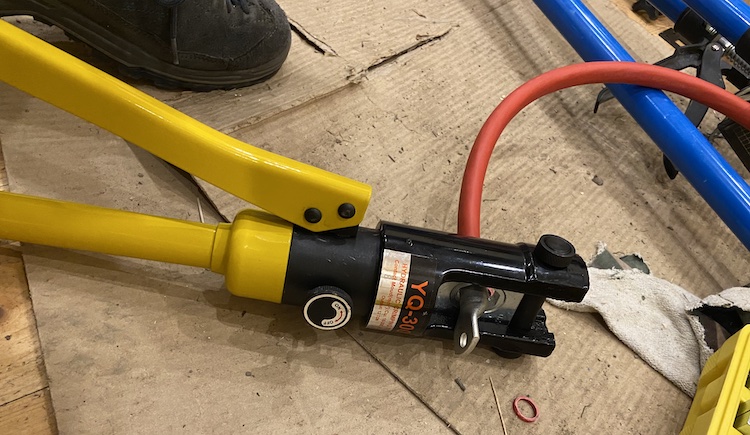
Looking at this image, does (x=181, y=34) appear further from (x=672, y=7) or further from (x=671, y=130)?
(x=672, y=7)

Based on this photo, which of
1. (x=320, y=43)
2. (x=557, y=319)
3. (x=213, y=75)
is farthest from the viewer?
(x=320, y=43)

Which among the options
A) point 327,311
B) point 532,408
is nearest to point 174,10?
point 327,311

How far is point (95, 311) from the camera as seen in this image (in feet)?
2.05

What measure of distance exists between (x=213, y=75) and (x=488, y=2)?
0.63m

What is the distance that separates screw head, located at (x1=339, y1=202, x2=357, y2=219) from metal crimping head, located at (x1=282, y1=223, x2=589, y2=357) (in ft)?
0.10

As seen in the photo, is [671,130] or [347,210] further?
[671,130]

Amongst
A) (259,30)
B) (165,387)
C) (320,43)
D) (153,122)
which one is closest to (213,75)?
(259,30)

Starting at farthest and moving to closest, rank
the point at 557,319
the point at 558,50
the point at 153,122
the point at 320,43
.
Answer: the point at 558,50 → the point at 320,43 → the point at 557,319 → the point at 153,122

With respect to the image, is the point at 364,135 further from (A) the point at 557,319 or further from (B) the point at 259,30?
(A) the point at 557,319

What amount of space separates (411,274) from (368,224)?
22 centimetres

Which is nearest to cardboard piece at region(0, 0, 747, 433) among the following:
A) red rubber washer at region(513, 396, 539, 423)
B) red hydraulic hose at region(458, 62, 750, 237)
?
red rubber washer at region(513, 396, 539, 423)

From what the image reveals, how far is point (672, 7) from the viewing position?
107 cm

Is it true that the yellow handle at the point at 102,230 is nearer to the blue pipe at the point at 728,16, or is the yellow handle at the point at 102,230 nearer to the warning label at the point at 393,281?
the warning label at the point at 393,281

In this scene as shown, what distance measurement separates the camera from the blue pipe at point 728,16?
0.92 m
